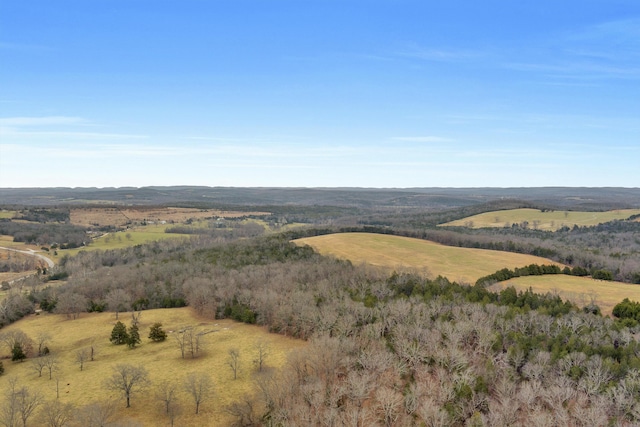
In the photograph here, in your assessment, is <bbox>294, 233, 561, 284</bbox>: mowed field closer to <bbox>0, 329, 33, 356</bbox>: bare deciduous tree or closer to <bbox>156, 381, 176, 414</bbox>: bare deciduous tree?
<bbox>156, 381, 176, 414</bbox>: bare deciduous tree

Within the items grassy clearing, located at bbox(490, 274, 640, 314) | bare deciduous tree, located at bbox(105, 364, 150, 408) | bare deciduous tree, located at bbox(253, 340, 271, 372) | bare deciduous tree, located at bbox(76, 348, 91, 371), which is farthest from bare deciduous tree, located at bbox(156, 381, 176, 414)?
grassy clearing, located at bbox(490, 274, 640, 314)

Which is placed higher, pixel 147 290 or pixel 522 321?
pixel 522 321

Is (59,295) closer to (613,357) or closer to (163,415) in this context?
(163,415)

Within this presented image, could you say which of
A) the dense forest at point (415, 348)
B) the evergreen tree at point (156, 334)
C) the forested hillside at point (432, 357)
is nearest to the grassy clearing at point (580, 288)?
the dense forest at point (415, 348)

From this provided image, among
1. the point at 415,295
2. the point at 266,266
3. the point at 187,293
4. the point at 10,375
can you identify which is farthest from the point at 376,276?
the point at 10,375

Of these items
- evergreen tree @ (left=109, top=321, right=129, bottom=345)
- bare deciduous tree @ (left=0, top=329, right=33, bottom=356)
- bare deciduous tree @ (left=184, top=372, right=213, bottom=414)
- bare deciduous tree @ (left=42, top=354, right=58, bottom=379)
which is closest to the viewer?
bare deciduous tree @ (left=184, top=372, right=213, bottom=414)

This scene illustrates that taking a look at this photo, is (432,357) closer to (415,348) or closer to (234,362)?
(415,348)
